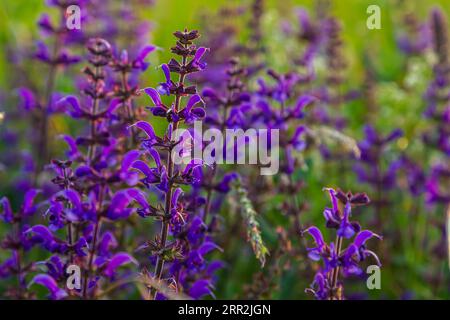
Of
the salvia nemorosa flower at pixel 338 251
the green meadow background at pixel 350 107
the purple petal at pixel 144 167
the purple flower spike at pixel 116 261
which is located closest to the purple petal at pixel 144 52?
the green meadow background at pixel 350 107

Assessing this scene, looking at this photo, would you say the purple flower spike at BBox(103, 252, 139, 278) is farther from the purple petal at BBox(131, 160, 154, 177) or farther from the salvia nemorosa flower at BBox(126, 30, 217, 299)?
the purple petal at BBox(131, 160, 154, 177)

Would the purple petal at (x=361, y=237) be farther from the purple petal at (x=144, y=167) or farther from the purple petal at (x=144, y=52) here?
the purple petal at (x=144, y=52)

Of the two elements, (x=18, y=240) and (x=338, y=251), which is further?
(x=18, y=240)

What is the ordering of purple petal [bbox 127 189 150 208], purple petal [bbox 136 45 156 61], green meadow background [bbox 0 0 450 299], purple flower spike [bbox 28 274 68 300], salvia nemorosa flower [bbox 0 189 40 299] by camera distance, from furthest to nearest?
1. green meadow background [bbox 0 0 450 299]
2. purple petal [bbox 136 45 156 61]
3. salvia nemorosa flower [bbox 0 189 40 299]
4. purple petal [bbox 127 189 150 208]
5. purple flower spike [bbox 28 274 68 300]

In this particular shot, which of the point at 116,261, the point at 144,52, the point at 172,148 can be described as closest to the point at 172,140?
the point at 172,148

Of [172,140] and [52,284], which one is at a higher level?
[172,140]

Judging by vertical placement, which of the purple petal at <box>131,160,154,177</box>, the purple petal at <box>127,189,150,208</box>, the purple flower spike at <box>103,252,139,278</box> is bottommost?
the purple flower spike at <box>103,252,139,278</box>

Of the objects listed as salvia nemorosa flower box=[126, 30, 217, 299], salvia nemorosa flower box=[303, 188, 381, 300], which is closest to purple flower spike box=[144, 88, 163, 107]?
salvia nemorosa flower box=[126, 30, 217, 299]

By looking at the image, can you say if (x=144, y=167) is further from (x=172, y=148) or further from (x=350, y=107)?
(x=350, y=107)

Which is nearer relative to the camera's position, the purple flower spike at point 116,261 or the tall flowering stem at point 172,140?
the tall flowering stem at point 172,140

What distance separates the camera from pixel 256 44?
510 cm

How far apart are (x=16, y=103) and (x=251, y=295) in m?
4.01

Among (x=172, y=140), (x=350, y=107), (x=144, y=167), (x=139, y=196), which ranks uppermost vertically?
(x=350, y=107)
